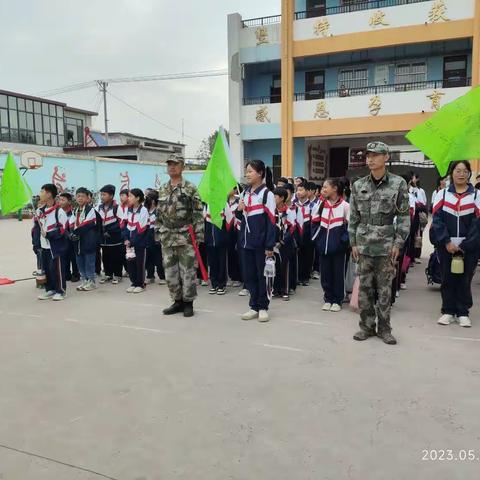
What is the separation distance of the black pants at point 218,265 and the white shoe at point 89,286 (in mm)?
1858

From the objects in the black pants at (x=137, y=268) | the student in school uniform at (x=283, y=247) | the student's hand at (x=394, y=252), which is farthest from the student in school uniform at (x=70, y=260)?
the student's hand at (x=394, y=252)

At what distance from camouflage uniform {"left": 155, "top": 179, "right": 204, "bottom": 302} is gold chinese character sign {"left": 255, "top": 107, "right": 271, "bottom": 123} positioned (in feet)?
50.0

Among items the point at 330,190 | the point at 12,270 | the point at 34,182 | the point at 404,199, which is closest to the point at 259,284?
the point at 330,190

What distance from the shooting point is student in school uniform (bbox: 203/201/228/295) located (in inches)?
275

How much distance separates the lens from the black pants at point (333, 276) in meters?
5.77

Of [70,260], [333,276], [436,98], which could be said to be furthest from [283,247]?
[436,98]

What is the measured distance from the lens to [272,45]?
19625mm

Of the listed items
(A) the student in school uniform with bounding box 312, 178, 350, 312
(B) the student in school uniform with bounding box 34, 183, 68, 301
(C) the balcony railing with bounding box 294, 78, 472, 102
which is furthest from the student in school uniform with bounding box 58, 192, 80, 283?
(C) the balcony railing with bounding box 294, 78, 472, 102

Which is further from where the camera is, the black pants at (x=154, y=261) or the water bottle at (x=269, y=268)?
the black pants at (x=154, y=261)

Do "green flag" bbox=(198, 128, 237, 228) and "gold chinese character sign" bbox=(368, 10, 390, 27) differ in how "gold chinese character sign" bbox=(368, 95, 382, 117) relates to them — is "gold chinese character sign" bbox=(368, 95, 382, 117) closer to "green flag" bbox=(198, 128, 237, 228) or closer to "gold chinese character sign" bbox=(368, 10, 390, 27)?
"gold chinese character sign" bbox=(368, 10, 390, 27)

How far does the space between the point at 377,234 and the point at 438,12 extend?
16101 millimetres

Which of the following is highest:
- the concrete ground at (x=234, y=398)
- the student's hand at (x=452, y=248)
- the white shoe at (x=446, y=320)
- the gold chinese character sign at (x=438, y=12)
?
the gold chinese character sign at (x=438, y=12)

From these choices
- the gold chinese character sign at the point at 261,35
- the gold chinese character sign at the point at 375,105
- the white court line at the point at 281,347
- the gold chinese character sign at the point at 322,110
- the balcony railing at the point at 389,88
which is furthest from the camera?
the gold chinese character sign at the point at 261,35

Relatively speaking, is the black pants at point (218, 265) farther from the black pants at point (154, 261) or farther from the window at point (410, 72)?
the window at point (410, 72)
